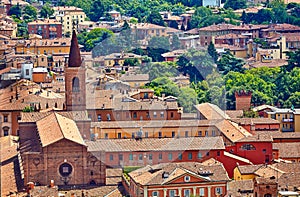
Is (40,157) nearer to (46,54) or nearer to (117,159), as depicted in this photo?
(117,159)

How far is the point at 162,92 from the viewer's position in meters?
48.1

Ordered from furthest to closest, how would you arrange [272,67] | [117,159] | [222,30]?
[222,30], [272,67], [117,159]

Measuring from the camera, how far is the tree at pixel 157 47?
174 feet

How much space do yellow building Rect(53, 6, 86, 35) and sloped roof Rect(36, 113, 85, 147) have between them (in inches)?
1688

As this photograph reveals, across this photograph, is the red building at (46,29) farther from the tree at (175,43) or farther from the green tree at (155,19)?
the tree at (175,43)

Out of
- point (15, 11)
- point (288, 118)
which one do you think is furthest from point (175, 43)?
point (15, 11)

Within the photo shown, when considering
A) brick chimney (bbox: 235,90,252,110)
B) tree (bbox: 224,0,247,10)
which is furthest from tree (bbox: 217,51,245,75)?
tree (bbox: 224,0,247,10)

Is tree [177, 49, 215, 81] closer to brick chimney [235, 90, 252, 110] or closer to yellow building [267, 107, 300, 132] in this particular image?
brick chimney [235, 90, 252, 110]

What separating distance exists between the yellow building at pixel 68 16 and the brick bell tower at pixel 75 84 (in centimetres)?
3882

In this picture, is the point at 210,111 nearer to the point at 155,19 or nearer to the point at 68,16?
the point at 155,19

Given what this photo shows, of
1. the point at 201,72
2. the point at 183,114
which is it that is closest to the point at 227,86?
the point at 201,72

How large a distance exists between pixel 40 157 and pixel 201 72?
761 inches

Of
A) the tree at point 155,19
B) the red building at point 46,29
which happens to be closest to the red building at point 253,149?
the red building at point 46,29

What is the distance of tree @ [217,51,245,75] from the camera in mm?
64125
